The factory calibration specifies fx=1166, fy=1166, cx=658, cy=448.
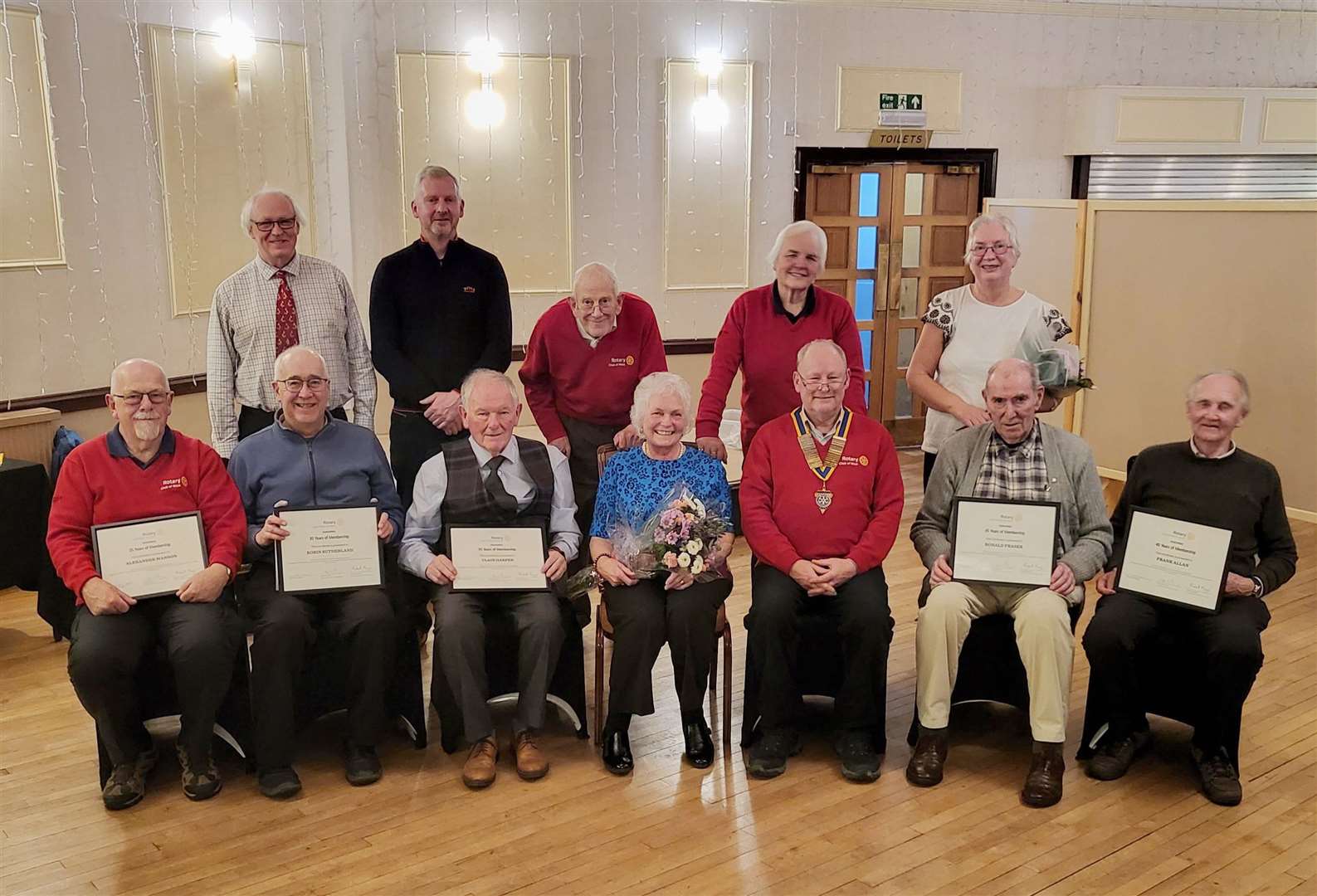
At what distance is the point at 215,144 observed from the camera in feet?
19.4

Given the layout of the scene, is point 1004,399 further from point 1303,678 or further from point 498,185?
point 498,185

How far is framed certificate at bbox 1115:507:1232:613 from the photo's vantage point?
308 cm

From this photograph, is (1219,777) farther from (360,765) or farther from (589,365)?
(360,765)

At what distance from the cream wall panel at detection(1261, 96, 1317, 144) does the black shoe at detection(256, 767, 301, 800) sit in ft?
25.5

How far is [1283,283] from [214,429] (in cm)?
436

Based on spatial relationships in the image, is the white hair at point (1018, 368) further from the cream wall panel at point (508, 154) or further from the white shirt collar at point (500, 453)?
the cream wall panel at point (508, 154)

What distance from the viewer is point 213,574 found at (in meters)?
3.08

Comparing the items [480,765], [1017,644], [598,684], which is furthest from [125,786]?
[1017,644]

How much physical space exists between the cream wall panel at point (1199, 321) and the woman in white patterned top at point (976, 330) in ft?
6.53

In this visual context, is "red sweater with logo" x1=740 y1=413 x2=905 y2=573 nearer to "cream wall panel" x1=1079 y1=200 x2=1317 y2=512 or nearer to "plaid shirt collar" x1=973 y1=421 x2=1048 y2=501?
"plaid shirt collar" x1=973 y1=421 x2=1048 y2=501

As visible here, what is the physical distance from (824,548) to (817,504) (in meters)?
0.13

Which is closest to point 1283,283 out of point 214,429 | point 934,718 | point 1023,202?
Result: point 1023,202

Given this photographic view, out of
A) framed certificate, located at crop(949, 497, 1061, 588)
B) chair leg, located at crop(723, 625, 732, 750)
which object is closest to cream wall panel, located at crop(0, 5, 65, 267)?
chair leg, located at crop(723, 625, 732, 750)

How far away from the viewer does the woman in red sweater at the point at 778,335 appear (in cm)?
370
